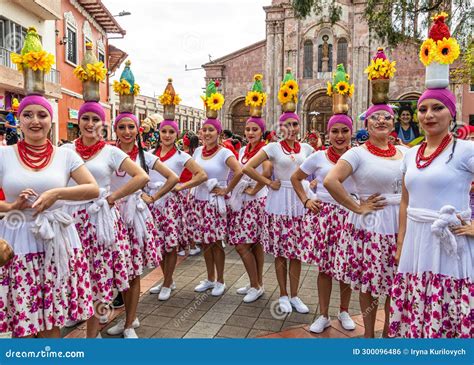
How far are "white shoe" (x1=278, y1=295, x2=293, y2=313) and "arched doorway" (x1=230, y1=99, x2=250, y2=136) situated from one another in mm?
24034

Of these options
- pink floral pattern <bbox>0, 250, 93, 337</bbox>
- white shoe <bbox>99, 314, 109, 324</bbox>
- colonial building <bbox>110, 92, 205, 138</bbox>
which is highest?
colonial building <bbox>110, 92, 205, 138</bbox>

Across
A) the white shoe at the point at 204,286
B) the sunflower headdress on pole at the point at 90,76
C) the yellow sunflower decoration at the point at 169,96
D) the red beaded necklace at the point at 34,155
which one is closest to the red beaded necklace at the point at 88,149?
the sunflower headdress on pole at the point at 90,76

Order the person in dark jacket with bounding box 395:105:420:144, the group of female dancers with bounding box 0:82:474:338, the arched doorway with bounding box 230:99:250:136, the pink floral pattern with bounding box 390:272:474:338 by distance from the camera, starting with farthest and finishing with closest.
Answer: the arched doorway with bounding box 230:99:250:136 → the person in dark jacket with bounding box 395:105:420:144 → the group of female dancers with bounding box 0:82:474:338 → the pink floral pattern with bounding box 390:272:474:338

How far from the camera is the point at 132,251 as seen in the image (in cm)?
358

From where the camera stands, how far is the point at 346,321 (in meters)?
3.82

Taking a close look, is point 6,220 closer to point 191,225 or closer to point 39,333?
point 39,333

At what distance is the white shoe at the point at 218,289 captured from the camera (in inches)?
186

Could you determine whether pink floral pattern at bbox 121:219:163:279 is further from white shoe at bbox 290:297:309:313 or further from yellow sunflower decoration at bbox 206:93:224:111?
yellow sunflower decoration at bbox 206:93:224:111

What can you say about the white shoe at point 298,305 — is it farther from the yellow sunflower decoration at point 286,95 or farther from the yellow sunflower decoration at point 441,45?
the yellow sunflower decoration at point 441,45

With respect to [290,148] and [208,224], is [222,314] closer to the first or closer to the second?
[208,224]

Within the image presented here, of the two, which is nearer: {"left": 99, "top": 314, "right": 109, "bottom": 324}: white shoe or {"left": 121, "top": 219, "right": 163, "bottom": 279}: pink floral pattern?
{"left": 121, "top": 219, "right": 163, "bottom": 279}: pink floral pattern

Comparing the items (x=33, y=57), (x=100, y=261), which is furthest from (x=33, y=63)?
(x=100, y=261)

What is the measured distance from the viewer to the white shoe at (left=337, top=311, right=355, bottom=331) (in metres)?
3.78
